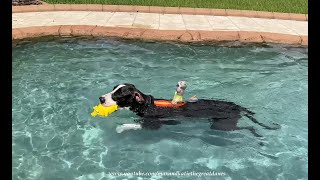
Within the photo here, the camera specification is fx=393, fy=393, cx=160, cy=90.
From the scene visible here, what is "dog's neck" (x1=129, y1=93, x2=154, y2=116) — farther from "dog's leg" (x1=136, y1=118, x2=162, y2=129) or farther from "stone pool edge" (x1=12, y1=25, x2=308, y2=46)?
"stone pool edge" (x1=12, y1=25, x2=308, y2=46)

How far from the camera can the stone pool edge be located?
1059 cm

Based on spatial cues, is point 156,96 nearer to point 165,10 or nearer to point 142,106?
point 142,106

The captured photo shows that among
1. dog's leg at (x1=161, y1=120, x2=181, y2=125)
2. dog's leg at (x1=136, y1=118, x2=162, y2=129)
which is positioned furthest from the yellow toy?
dog's leg at (x1=161, y1=120, x2=181, y2=125)

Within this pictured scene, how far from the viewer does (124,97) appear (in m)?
6.09

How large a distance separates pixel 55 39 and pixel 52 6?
2479mm

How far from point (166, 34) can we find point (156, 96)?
118 inches

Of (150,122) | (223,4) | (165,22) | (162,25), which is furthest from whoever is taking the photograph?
(223,4)

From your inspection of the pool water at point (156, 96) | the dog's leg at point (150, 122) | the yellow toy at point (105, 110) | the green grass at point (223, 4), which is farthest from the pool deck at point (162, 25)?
the dog's leg at point (150, 122)

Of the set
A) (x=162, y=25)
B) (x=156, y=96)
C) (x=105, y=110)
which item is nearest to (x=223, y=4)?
(x=162, y=25)

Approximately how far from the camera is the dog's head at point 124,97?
20.0 feet

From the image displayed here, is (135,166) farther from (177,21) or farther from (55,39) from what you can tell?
(177,21)

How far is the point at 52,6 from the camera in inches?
493

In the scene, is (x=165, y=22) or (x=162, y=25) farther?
(x=165, y=22)

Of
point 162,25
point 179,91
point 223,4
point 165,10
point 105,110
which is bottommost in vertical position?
point 105,110
